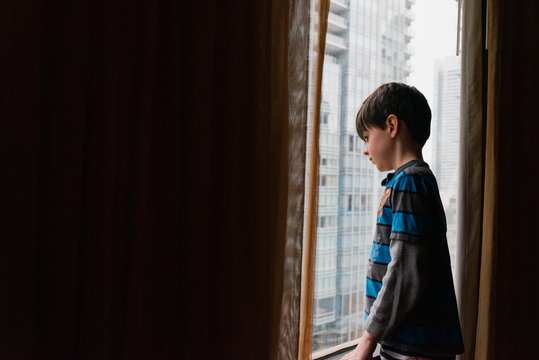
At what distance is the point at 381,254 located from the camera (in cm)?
89

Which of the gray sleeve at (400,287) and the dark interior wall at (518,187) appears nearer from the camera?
the gray sleeve at (400,287)

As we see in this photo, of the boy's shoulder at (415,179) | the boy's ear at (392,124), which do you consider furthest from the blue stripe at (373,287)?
the boy's ear at (392,124)

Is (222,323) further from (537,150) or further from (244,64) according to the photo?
(537,150)

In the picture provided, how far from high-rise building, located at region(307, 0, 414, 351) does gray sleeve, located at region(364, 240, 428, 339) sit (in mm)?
370

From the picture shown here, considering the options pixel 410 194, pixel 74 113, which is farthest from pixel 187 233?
pixel 410 194

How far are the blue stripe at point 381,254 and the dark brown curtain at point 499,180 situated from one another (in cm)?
77

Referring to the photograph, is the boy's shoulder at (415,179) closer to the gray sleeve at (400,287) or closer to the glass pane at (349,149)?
the gray sleeve at (400,287)

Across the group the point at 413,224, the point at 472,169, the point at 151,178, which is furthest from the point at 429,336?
the point at 472,169

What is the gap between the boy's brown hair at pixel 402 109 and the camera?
0.93m

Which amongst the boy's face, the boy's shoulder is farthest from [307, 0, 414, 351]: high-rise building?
the boy's shoulder

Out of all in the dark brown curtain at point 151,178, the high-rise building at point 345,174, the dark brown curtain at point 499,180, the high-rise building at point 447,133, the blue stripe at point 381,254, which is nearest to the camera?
the dark brown curtain at point 151,178

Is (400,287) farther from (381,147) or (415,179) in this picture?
(381,147)

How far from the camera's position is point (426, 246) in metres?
0.79

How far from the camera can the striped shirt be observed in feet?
2.57
